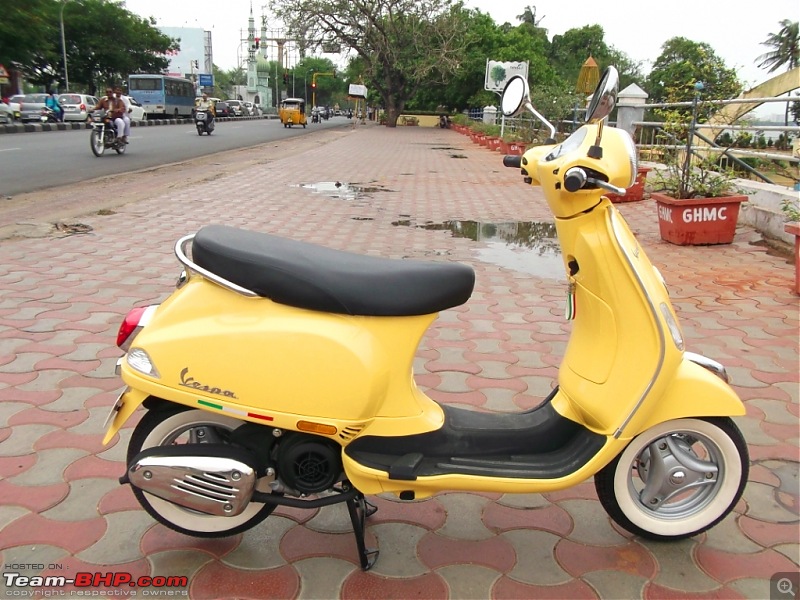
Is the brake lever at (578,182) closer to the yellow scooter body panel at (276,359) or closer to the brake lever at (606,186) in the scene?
the brake lever at (606,186)

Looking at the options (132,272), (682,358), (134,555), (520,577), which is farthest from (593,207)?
(132,272)

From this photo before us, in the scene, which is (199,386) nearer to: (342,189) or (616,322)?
(616,322)

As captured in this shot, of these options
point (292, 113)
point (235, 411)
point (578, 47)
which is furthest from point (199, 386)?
point (578, 47)

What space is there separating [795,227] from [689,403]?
3377 millimetres

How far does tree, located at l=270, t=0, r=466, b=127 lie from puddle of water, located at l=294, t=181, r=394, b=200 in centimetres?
3008

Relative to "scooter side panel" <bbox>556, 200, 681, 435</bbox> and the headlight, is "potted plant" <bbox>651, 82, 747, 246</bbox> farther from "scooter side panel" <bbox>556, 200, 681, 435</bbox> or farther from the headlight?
the headlight

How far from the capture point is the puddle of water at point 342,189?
9.41 meters

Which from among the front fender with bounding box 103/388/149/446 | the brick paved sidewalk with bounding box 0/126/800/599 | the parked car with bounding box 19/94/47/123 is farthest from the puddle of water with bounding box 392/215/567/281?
the parked car with bounding box 19/94/47/123

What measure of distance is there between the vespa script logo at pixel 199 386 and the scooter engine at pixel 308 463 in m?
0.22

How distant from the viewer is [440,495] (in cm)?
228

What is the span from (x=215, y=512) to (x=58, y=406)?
1.37 m

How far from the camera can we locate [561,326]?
3971 mm

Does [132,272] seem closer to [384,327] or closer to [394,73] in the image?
[384,327]

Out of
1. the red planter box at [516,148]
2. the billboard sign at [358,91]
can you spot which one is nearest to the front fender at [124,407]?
the red planter box at [516,148]
